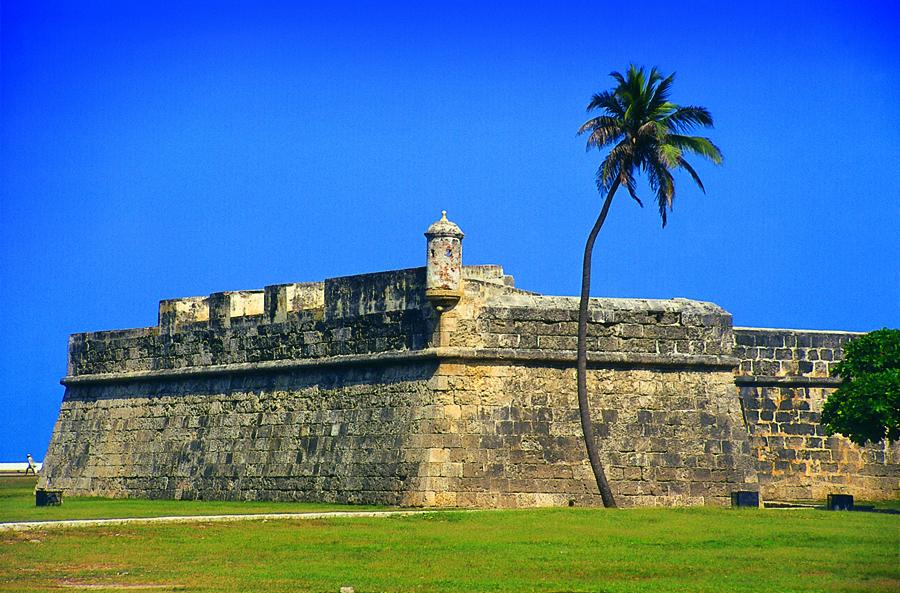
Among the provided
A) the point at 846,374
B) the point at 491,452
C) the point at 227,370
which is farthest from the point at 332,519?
the point at 846,374

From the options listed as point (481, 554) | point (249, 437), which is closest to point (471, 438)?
point (249, 437)

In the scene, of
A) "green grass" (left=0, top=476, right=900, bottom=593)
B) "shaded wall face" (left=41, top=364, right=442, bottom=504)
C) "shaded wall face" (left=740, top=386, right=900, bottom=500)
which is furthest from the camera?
"shaded wall face" (left=740, top=386, right=900, bottom=500)

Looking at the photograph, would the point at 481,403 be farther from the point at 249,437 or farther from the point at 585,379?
the point at 249,437

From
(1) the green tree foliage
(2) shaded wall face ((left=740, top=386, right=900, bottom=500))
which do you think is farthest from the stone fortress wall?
(1) the green tree foliage

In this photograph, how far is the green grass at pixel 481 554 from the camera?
1664 cm

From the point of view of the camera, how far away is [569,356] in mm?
27219

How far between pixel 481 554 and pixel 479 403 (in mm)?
7760

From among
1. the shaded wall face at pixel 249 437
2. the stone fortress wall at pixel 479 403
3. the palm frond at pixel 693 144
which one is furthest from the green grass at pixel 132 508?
the palm frond at pixel 693 144

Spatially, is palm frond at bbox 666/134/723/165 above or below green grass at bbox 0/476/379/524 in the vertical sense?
above

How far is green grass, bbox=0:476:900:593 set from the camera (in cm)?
1664

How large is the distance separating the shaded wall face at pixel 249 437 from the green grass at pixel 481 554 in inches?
153

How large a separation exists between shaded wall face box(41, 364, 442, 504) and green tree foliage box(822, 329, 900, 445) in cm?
761

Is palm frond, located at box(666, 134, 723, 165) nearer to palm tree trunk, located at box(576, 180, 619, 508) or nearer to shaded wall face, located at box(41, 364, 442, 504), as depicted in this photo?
palm tree trunk, located at box(576, 180, 619, 508)

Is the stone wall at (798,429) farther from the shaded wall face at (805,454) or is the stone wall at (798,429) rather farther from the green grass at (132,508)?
the green grass at (132,508)
